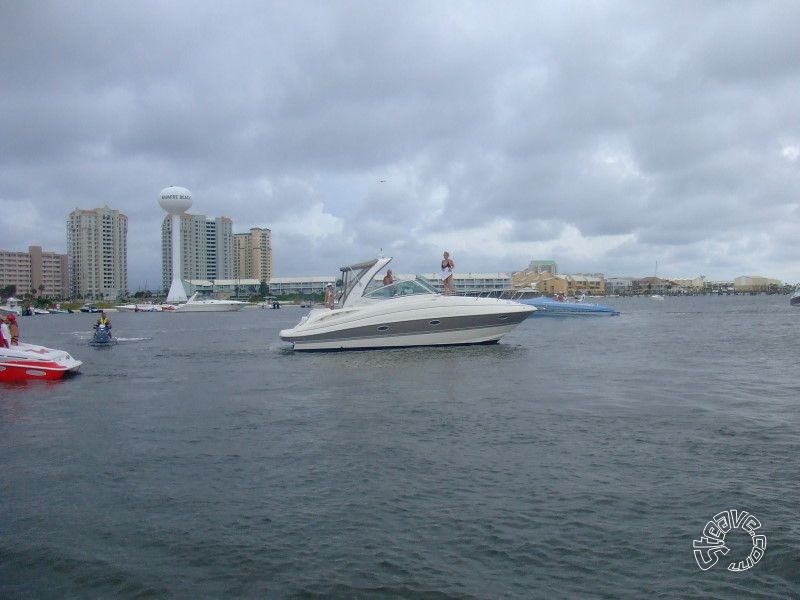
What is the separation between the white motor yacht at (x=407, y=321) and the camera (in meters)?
31.2

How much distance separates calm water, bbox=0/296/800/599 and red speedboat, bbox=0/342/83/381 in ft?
11.9

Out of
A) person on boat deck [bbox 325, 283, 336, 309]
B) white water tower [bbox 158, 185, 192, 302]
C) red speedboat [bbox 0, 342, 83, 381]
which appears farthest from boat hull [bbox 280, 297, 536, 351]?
white water tower [bbox 158, 185, 192, 302]

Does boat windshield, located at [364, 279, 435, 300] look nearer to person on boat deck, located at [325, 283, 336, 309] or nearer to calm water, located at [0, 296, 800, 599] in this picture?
person on boat deck, located at [325, 283, 336, 309]

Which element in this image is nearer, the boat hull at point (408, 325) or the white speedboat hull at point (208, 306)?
the boat hull at point (408, 325)

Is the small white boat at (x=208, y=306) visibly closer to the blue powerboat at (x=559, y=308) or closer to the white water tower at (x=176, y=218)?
the white water tower at (x=176, y=218)

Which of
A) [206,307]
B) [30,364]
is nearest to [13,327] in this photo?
[30,364]

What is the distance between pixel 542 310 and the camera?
71.9 metres

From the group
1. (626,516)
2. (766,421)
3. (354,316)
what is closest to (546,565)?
(626,516)

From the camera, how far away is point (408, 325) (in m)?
31.2

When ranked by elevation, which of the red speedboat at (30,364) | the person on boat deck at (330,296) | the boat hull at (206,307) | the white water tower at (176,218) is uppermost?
the white water tower at (176,218)

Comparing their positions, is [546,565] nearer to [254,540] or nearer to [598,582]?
[598,582]

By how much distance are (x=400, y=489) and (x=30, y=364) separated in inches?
725

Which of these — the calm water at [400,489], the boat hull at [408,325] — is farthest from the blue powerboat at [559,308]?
the calm water at [400,489]

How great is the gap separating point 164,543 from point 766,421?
1186 centimetres
